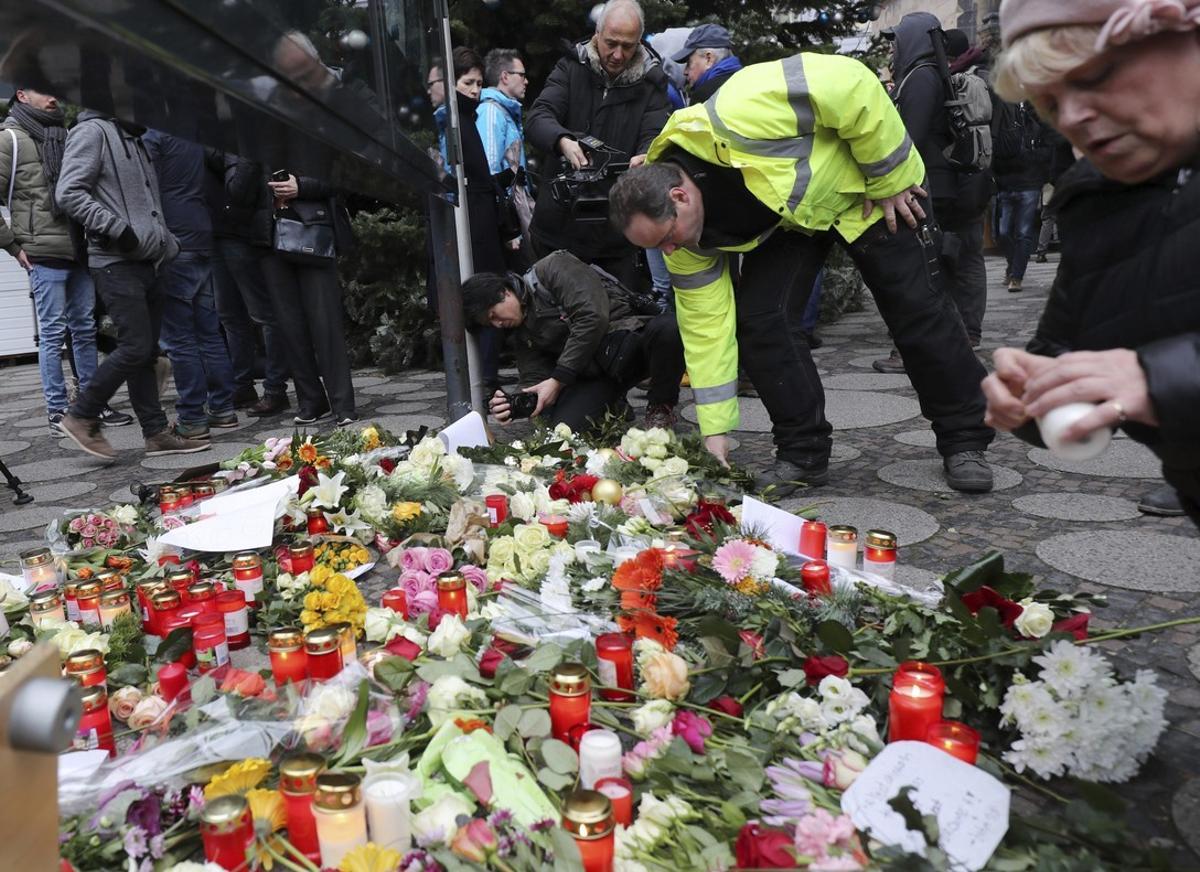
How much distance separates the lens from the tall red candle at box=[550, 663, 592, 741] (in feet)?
4.79

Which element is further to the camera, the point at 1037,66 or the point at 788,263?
the point at 788,263

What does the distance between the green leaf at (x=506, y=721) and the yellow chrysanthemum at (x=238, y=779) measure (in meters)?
0.34

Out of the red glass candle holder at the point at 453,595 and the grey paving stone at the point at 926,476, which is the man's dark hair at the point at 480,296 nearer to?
the grey paving stone at the point at 926,476

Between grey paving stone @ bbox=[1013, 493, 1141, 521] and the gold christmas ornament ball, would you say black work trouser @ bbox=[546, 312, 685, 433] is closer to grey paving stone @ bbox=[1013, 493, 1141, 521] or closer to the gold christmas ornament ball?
the gold christmas ornament ball

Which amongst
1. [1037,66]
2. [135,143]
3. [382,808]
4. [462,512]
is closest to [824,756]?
[382,808]

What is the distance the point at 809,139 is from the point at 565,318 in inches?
62.5

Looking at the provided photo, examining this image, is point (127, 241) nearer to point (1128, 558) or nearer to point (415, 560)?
point (415, 560)

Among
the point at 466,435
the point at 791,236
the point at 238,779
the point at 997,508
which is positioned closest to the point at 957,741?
the point at 238,779

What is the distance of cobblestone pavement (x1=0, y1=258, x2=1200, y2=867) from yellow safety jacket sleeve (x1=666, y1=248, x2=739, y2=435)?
16.5 inches

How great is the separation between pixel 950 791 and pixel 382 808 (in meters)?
0.73

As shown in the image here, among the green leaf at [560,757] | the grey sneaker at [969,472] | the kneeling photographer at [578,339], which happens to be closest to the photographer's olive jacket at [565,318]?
the kneeling photographer at [578,339]

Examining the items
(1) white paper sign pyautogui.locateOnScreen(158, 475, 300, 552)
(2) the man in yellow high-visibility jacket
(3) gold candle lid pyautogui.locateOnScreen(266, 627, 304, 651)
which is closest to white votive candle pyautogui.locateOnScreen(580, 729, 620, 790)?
(3) gold candle lid pyautogui.locateOnScreen(266, 627, 304, 651)

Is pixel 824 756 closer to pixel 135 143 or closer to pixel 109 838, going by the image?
pixel 109 838

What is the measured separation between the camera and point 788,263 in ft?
10.8
